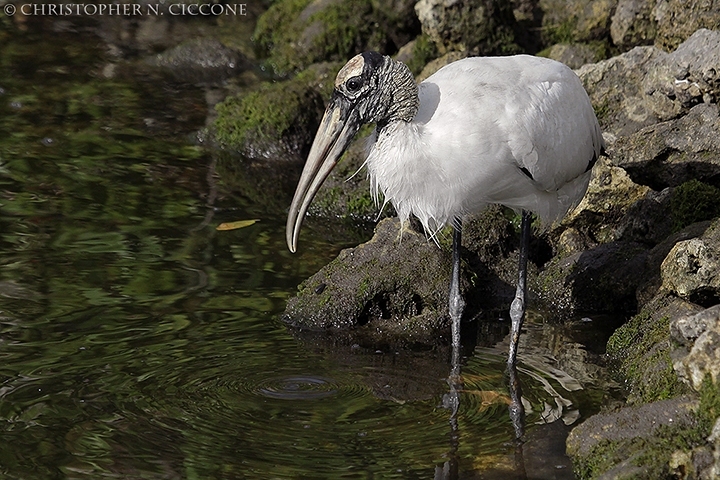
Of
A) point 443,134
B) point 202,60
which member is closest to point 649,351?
point 443,134

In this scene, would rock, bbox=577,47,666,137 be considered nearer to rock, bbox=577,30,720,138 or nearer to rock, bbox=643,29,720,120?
rock, bbox=577,30,720,138

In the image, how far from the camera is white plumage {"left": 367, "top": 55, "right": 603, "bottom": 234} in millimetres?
5758


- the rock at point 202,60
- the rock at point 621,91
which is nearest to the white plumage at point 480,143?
the rock at point 621,91

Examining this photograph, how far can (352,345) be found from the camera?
6.74 metres

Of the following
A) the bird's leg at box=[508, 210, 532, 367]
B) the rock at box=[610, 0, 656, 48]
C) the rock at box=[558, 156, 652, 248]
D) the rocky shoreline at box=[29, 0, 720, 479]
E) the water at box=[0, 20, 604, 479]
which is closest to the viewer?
the rocky shoreline at box=[29, 0, 720, 479]

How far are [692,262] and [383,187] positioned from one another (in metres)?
1.71

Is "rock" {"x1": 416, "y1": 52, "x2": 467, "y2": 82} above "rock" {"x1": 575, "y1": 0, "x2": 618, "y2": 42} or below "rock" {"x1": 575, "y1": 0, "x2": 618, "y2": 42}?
below

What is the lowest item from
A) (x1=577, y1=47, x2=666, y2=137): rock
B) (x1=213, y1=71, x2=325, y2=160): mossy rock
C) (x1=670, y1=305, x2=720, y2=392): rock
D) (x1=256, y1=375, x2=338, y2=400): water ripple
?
(x1=256, y1=375, x2=338, y2=400): water ripple

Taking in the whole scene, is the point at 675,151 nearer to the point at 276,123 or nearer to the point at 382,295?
the point at 382,295

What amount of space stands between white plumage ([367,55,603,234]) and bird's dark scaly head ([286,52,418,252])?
0.34 feet

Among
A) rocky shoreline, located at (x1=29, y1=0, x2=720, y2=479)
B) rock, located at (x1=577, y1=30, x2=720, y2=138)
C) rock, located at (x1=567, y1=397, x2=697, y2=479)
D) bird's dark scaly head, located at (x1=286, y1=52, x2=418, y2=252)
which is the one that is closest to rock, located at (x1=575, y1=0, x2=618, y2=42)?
rocky shoreline, located at (x1=29, y1=0, x2=720, y2=479)

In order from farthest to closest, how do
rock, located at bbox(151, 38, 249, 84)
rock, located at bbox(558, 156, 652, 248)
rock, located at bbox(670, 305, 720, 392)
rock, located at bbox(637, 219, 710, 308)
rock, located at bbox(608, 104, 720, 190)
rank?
rock, located at bbox(151, 38, 249, 84)
rock, located at bbox(558, 156, 652, 248)
rock, located at bbox(608, 104, 720, 190)
rock, located at bbox(637, 219, 710, 308)
rock, located at bbox(670, 305, 720, 392)

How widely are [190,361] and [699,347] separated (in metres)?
2.84

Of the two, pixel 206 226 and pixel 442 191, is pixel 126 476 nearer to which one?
pixel 442 191
